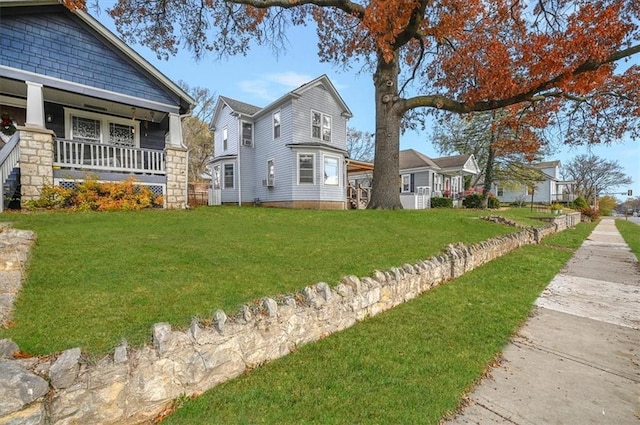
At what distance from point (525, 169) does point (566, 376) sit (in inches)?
1069

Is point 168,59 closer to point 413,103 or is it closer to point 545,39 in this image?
point 413,103

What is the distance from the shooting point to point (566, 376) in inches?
104

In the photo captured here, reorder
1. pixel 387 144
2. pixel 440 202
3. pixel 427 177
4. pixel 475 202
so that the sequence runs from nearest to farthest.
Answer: pixel 387 144, pixel 440 202, pixel 475 202, pixel 427 177

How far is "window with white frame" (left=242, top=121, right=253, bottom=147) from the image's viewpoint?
59.3 ft

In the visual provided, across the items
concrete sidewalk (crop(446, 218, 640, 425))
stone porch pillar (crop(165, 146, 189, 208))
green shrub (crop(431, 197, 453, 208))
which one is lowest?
concrete sidewalk (crop(446, 218, 640, 425))

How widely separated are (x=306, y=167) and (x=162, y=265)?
12.0 meters

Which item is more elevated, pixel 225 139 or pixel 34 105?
pixel 225 139

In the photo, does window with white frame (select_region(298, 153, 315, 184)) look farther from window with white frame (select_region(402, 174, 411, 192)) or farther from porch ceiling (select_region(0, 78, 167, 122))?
window with white frame (select_region(402, 174, 411, 192))

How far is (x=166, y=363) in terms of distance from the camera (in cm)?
209

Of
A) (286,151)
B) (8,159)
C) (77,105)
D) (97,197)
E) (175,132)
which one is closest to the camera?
(8,159)

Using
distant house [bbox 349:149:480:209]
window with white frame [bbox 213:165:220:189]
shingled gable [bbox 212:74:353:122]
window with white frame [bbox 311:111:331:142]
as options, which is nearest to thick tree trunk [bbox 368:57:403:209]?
shingled gable [bbox 212:74:353:122]

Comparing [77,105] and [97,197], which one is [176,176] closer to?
[97,197]

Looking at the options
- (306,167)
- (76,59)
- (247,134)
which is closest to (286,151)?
(306,167)

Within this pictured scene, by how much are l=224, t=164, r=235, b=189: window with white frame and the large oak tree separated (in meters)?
6.31
